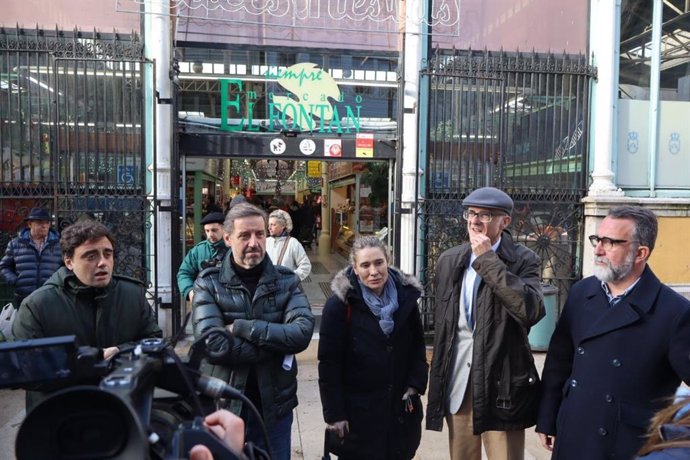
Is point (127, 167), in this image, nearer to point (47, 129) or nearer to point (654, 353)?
point (47, 129)

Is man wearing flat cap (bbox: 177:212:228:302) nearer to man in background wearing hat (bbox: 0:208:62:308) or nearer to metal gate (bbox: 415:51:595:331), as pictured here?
man in background wearing hat (bbox: 0:208:62:308)

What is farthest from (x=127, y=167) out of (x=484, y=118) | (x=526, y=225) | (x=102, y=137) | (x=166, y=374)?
(x=166, y=374)

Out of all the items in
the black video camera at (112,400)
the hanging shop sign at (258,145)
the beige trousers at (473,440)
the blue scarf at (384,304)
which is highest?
the hanging shop sign at (258,145)

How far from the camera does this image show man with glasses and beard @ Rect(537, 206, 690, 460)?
2.20 m

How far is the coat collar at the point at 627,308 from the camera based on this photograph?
2.26 metres

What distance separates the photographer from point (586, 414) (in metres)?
2.33

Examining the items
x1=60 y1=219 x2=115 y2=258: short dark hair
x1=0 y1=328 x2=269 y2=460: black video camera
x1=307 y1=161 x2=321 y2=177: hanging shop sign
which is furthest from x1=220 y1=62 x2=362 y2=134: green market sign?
x1=307 y1=161 x2=321 y2=177: hanging shop sign

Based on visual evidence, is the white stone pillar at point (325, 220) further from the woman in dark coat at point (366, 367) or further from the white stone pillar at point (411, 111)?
the woman in dark coat at point (366, 367)

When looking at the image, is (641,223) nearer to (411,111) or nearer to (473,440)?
(473,440)

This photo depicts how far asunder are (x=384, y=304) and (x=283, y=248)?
10.1 feet

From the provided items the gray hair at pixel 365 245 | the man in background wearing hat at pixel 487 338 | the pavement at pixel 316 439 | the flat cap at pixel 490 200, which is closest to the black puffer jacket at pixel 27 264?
the pavement at pixel 316 439

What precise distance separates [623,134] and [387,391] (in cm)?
587

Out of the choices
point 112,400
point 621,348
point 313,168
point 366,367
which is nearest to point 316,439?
point 366,367

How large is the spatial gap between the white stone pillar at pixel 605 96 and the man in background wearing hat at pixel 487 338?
15.2ft
